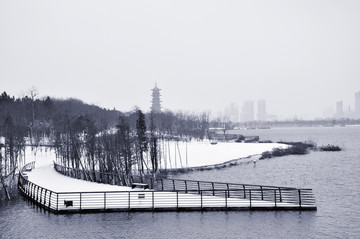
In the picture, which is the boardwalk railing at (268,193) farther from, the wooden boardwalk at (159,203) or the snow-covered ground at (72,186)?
the snow-covered ground at (72,186)

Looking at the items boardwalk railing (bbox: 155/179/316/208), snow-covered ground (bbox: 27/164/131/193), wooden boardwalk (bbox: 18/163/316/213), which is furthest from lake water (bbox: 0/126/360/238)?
snow-covered ground (bbox: 27/164/131/193)

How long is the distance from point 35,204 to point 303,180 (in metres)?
36.9

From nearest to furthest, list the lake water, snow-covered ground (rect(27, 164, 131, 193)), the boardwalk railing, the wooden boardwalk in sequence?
the lake water < the wooden boardwalk < the boardwalk railing < snow-covered ground (rect(27, 164, 131, 193))

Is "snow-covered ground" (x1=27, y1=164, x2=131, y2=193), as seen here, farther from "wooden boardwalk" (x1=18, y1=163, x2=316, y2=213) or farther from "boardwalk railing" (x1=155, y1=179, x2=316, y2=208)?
"boardwalk railing" (x1=155, y1=179, x2=316, y2=208)

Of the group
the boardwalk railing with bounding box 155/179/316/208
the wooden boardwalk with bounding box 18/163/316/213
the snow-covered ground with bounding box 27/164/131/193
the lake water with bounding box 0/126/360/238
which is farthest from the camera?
the snow-covered ground with bounding box 27/164/131/193

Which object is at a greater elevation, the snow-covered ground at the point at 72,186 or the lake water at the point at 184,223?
the snow-covered ground at the point at 72,186

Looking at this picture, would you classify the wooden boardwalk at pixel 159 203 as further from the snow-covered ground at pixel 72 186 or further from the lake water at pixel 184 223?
the snow-covered ground at pixel 72 186

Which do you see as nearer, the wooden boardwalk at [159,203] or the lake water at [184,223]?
the lake water at [184,223]

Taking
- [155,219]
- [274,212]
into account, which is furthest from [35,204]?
[274,212]

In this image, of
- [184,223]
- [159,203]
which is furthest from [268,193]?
[184,223]

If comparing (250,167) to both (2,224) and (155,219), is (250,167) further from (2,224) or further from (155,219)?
(2,224)

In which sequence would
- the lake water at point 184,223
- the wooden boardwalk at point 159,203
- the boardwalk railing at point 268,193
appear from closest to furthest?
1. the lake water at point 184,223
2. the wooden boardwalk at point 159,203
3. the boardwalk railing at point 268,193

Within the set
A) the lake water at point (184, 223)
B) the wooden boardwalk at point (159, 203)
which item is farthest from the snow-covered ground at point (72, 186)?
the lake water at point (184, 223)

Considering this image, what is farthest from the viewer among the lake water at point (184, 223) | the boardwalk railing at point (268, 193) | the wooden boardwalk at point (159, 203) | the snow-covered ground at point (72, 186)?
the snow-covered ground at point (72, 186)
